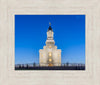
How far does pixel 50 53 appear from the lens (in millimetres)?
12156

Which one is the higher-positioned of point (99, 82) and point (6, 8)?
point (6, 8)

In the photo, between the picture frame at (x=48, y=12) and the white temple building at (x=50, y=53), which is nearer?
the picture frame at (x=48, y=12)

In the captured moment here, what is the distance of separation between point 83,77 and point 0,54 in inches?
88.1

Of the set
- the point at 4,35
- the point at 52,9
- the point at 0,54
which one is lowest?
the point at 0,54

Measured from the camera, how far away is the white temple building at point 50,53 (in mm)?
11680

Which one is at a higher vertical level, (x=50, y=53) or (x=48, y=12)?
(x=48, y=12)

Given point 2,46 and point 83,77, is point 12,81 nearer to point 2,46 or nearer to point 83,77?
point 2,46

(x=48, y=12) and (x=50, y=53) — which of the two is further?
(x=50, y=53)

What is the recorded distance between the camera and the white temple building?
11.7 meters

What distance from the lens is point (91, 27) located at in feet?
14.3

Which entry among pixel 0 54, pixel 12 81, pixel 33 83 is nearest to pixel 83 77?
pixel 33 83

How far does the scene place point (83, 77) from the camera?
4402 mm

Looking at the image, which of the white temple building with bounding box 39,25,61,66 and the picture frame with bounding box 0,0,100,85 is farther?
the white temple building with bounding box 39,25,61,66

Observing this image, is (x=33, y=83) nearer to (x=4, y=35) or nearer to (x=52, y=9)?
(x=4, y=35)
